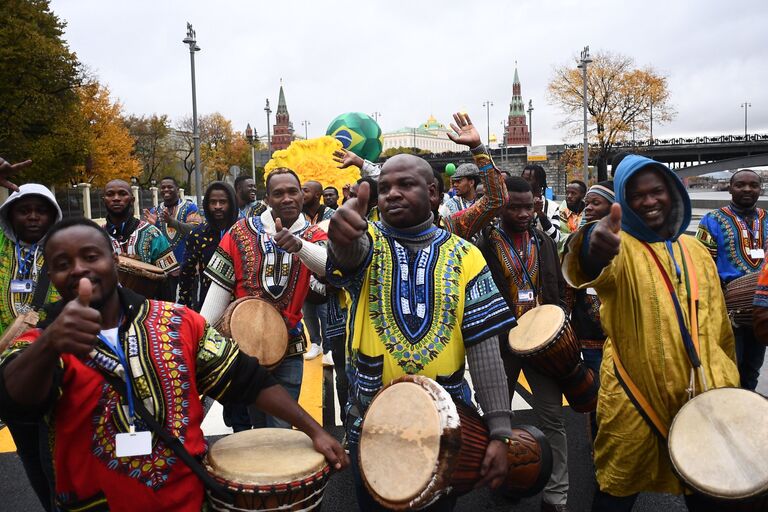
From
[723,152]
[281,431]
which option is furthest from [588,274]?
[723,152]

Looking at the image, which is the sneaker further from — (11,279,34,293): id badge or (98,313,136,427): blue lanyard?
(98,313,136,427): blue lanyard

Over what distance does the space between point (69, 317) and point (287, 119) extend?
116885 mm

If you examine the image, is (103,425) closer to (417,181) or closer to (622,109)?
(417,181)

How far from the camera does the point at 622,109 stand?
140 ft

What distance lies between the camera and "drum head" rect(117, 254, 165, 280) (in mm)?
4836

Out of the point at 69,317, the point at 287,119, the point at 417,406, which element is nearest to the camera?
the point at 69,317

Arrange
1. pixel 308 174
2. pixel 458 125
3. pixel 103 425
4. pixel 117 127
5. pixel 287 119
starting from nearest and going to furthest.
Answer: pixel 103 425 → pixel 458 125 → pixel 308 174 → pixel 117 127 → pixel 287 119

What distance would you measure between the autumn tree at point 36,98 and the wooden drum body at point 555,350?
29529 mm

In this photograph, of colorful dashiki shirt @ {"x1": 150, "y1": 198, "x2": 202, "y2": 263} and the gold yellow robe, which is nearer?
the gold yellow robe

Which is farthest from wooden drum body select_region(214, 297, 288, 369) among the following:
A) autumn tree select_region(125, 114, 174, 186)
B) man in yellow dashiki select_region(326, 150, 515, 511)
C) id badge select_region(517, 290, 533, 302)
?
autumn tree select_region(125, 114, 174, 186)

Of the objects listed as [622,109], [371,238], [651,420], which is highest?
[622,109]

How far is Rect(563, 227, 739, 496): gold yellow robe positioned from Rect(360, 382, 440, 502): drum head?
967 millimetres

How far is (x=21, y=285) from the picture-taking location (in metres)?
4.11

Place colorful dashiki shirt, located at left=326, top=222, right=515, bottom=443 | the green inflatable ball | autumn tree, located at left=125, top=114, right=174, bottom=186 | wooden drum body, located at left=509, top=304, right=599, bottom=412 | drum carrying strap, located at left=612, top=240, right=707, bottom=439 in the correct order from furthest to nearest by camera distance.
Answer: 1. autumn tree, located at left=125, top=114, right=174, bottom=186
2. the green inflatable ball
3. wooden drum body, located at left=509, top=304, right=599, bottom=412
4. drum carrying strap, located at left=612, top=240, right=707, bottom=439
5. colorful dashiki shirt, located at left=326, top=222, right=515, bottom=443
